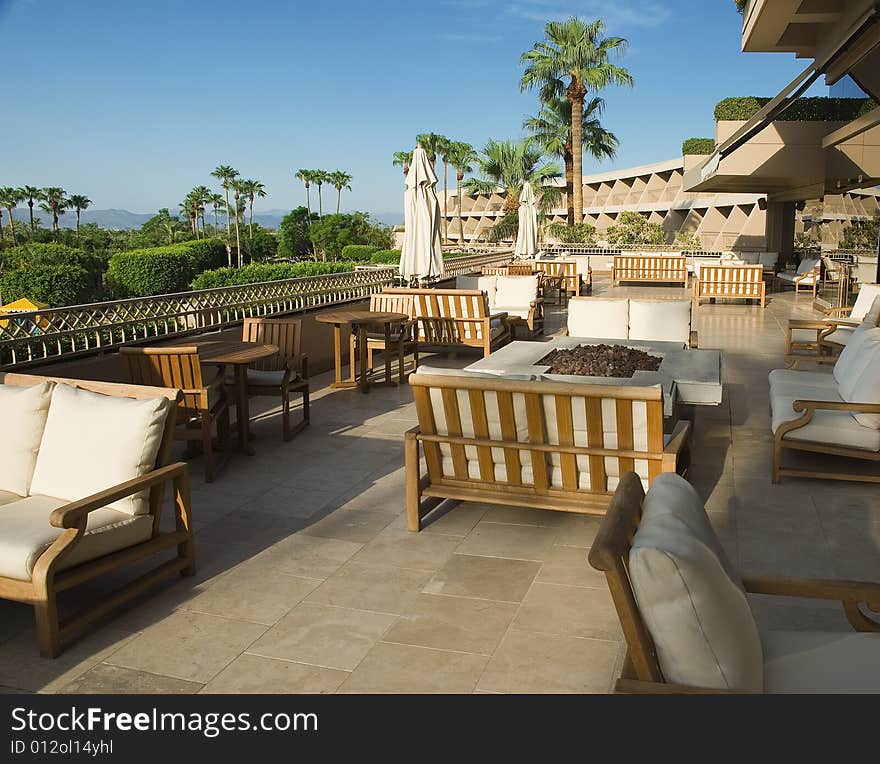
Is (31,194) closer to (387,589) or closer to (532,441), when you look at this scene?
(532,441)

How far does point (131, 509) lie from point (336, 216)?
188 ft

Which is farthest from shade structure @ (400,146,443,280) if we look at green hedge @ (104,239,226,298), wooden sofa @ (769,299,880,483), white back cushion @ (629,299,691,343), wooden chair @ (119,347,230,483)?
green hedge @ (104,239,226,298)

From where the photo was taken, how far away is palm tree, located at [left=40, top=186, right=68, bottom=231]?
83.2 m

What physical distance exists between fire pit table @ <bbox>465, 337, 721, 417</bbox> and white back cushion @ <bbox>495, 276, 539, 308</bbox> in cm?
431

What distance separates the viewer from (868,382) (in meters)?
5.08

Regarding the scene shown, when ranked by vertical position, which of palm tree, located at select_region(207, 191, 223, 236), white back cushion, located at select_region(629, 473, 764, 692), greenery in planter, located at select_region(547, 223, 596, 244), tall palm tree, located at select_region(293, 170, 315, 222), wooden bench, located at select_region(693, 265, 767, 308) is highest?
tall palm tree, located at select_region(293, 170, 315, 222)

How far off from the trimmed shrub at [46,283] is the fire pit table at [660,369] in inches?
1482

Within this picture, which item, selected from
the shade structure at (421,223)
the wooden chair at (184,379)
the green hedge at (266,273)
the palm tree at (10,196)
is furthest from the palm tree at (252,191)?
the wooden chair at (184,379)

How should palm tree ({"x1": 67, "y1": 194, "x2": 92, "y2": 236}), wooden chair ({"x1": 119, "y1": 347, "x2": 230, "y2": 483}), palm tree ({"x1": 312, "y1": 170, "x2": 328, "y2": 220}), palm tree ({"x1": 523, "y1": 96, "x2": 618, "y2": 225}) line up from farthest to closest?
1. palm tree ({"x1": 312, "y1": 170, "x2": 328, "y2": 220})
2. palm tree ({"x1": 67, "y1": 194, "x2": 92, "y2": 236})
3. palm tree ({"x1": 523, "y1": 96, "x2": 618, "y2": 225})
4. wooden chair ({"x1": 119, "y1": 347, "x2": 230, "y2": 483})

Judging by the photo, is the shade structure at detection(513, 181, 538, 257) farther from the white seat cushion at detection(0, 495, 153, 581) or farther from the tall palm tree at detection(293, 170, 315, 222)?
the tall palm tree at detection(293, 170, 315, 222)

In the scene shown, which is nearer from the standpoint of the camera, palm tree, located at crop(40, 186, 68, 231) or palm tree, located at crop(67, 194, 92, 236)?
palm tree, located at crop(40, 186, 68, 231)

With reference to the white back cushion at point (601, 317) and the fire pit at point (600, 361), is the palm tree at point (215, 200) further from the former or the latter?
the fire pit at point (600, 361)

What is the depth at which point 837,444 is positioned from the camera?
16.7 feet
